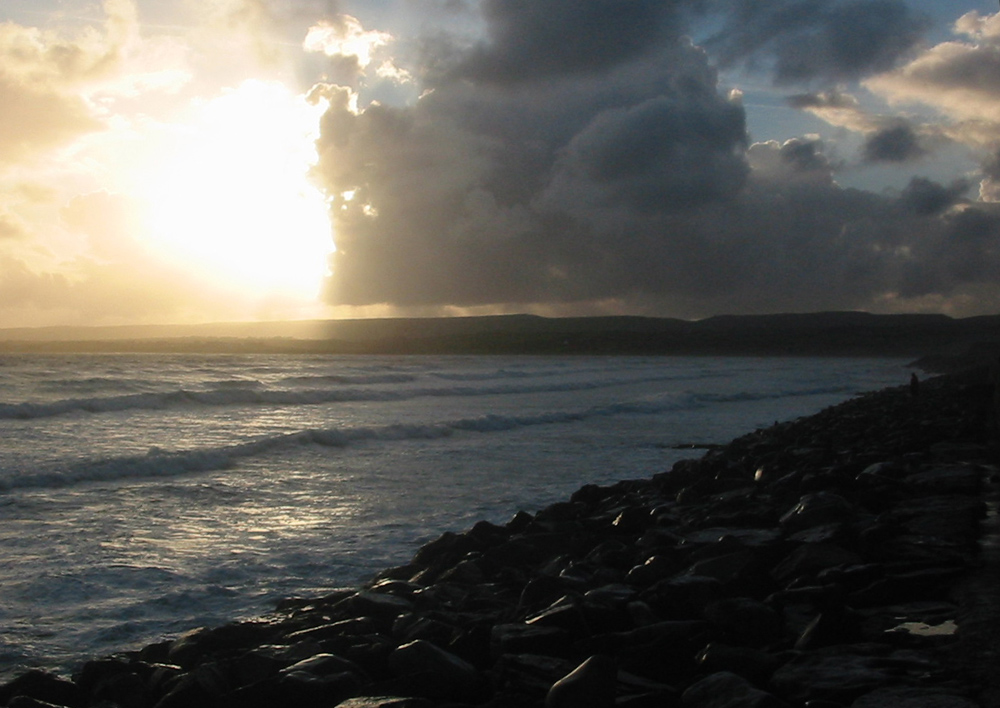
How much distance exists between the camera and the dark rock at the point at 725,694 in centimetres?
326

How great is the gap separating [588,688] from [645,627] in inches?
35.9

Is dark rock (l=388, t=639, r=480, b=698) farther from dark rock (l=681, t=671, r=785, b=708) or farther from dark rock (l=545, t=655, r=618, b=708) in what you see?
dark rock (l=681, t=671, r=785, b=708)

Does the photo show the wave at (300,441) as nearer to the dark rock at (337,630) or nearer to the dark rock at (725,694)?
the dark rock at (337,630)

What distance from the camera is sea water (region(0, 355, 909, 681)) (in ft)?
22.3

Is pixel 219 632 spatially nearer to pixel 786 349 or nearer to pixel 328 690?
pixel 328 690

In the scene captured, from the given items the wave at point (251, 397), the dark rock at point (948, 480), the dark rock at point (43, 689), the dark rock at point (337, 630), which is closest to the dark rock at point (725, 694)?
the dark rock at point (337, 630)

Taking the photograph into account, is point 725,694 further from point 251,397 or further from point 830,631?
point 251,397

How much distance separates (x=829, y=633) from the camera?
161 inches

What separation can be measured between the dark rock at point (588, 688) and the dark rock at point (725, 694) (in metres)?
0.31

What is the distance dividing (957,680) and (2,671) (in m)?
5.20

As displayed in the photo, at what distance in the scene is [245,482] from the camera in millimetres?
12984

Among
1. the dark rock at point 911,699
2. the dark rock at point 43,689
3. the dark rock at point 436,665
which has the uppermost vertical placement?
the dark rock at point 911,699

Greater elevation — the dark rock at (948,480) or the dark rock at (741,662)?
the dark rock at (948,480)

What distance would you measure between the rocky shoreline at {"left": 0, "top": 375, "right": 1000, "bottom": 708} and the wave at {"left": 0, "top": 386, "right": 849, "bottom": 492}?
7.68 meters
